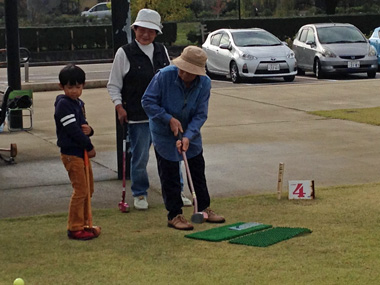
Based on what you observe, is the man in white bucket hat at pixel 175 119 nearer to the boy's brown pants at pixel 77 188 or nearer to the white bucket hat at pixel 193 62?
the white bucket hat at pixel 193 62

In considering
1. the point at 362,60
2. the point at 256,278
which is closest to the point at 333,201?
the point at 256,278

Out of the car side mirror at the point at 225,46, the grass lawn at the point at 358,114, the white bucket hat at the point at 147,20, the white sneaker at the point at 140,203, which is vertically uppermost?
the white bucket hat at the point at 147,20

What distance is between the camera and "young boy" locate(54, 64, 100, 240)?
7.06m

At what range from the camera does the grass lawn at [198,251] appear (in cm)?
604

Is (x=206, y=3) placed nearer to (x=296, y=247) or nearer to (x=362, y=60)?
(x=362, y=60)

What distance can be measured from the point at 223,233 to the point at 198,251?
55cm

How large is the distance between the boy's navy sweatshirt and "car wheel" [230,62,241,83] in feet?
52.9

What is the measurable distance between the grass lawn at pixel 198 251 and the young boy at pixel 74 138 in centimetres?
15

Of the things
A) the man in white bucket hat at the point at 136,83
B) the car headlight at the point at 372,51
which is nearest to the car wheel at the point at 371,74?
the car headlight at the point at 372,51

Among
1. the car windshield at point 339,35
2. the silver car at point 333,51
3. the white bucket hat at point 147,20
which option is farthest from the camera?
the car windshield at point 339,35

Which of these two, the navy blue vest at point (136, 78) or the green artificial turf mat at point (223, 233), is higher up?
the navy blue vest at point (136, 78)

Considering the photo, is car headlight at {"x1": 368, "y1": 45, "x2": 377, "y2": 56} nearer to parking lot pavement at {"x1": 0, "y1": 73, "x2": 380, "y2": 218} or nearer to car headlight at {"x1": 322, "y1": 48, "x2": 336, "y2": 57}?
car headlight at {"x1": 322, "y1": 48, "x2": 336, "y2": 57}

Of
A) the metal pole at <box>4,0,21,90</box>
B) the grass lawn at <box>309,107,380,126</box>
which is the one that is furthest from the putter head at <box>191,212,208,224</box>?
the metal pole at <box>4,0,21,90</box>

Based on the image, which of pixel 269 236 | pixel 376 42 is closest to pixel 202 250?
pixel 269 236
